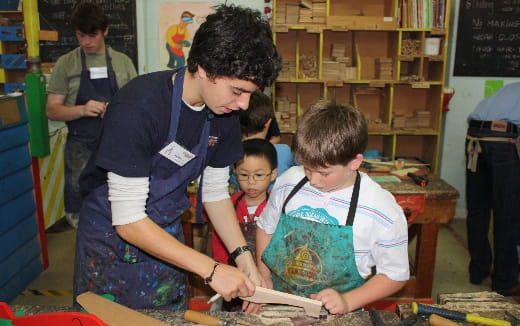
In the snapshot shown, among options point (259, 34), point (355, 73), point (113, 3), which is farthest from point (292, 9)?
point (259, 34)

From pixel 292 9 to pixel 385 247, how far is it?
383cm

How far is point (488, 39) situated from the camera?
4.91 m

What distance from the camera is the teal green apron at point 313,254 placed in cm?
156

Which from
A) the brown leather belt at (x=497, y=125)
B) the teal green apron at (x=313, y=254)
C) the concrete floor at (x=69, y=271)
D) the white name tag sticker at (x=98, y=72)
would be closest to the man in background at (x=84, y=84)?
the white name tag sticker at (x=98, y=72)

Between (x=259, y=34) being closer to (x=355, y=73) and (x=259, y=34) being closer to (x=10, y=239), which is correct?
(x=10, y=239)

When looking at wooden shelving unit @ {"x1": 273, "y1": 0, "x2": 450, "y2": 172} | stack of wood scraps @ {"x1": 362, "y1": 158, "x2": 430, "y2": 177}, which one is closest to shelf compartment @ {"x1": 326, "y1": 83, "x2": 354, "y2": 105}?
wooden shelving unit @ {"x1": 273, "y1": 0, "x2": 450, "y2": 172}

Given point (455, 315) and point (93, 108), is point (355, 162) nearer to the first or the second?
point (455, 315)

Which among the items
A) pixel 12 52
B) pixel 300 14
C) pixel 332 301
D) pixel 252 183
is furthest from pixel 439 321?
pixel 12 52

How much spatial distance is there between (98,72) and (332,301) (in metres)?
2.66

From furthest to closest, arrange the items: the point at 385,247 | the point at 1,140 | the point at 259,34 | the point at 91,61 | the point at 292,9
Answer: the point at 292,9
the point at 91,61
the point at 1,140
the point at 385,247
the point at 259,34

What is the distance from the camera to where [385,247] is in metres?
1.49

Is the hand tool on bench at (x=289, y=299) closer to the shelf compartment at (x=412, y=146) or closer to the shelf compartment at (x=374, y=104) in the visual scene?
the shelf compartment at (x=374, y=104)

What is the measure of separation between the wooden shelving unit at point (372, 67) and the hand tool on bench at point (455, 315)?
3589 mm

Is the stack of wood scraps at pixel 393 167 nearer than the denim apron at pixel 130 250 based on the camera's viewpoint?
No
